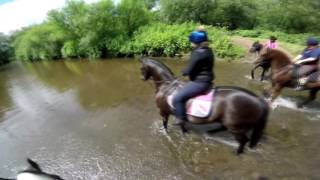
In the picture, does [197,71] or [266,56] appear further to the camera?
[266,56]

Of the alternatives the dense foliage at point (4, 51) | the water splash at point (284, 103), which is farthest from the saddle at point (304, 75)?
the dense foliage at point (4, 51)

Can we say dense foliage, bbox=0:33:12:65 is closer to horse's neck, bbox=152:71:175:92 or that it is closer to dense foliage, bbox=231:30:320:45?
dense foliage, bbox=231:30:320:45

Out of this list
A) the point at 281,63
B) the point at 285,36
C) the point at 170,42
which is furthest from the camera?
the point at 170,42

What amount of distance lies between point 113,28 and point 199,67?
25.7 metres

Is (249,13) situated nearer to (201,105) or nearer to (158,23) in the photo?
(158,23)

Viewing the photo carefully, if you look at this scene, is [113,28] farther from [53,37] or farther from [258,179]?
[258,179]

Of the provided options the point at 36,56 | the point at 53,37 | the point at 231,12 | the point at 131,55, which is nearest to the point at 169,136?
the point at 131,55

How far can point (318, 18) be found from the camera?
89.2ft

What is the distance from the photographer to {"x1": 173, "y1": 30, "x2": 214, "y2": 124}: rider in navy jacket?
6184mm

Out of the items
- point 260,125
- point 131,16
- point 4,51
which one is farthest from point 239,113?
point 4,51

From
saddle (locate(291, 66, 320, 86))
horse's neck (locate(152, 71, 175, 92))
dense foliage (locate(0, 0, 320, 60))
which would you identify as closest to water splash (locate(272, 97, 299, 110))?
saddle (locate(291, 66, 320, 86))

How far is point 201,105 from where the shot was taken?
6711mm

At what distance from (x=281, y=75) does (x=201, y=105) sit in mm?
3913

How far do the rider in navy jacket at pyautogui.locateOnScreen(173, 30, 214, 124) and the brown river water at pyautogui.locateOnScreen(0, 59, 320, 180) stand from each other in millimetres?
1186
